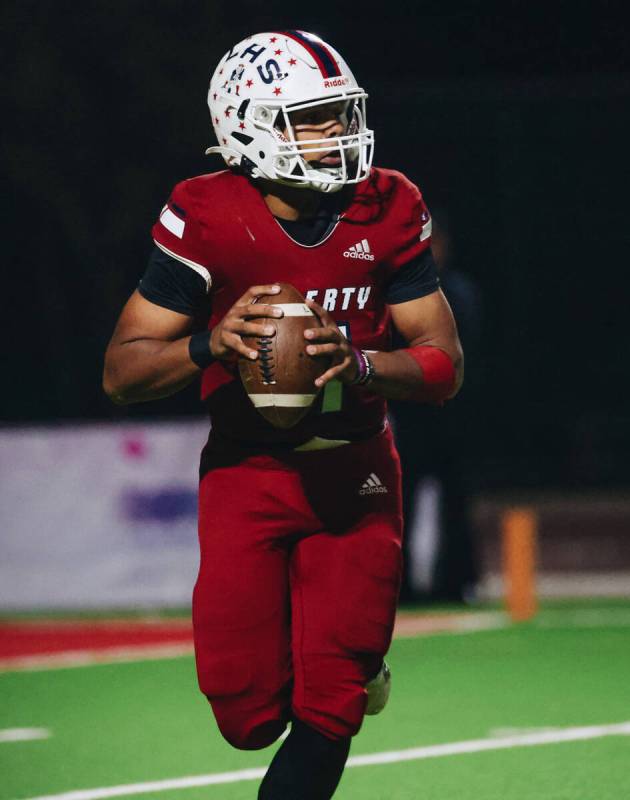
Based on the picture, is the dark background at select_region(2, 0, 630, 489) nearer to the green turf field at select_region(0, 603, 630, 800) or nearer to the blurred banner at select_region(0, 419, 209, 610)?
the blurred banner at select_region(0, 419, 209, 610)

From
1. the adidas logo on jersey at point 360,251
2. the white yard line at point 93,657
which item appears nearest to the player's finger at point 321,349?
the adidas logo on jersey at point 360,251

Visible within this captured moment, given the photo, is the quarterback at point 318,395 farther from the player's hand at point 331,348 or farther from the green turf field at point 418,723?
the green turf field at point 418,723

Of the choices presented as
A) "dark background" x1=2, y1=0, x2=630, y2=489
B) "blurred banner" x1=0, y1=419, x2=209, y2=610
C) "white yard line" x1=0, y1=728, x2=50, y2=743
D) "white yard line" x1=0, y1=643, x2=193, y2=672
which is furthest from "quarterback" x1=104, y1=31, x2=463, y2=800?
"dark background" x1=2, y1=0, x2=630, y2=489

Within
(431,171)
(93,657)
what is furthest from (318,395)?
(431,171)

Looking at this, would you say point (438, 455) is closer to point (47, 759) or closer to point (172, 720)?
point (172, 720)

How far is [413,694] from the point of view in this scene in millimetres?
7445

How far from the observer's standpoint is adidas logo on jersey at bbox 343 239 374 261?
453 cm

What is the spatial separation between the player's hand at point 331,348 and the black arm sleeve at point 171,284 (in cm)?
38

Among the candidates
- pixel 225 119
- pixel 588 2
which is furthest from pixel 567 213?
pixel 225 119

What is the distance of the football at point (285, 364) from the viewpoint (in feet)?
13.9

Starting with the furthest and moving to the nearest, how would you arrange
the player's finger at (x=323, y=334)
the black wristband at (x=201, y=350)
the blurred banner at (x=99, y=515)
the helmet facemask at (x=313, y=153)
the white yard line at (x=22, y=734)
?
the blurred banner at (x=99, y=515)
the white yard line at (x=22, y=734)
the helmet facemask at (x=313, y=153)
the black wristband at (x=201, y=350)
the player's finger at (x=323, y=334)

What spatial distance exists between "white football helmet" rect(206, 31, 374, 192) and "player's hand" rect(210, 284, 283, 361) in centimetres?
38

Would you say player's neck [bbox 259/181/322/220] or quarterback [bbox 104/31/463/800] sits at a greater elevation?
player's neck [bbox 259/181/322/220]

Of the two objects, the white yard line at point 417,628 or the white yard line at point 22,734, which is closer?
the white yard line at point 22,734
